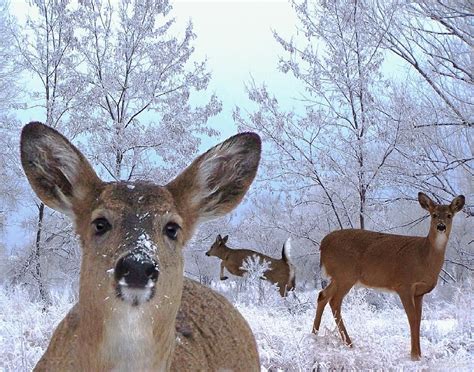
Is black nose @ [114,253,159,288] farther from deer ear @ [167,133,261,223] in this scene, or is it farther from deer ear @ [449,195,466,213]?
deer ear @ [449,195,466,213]

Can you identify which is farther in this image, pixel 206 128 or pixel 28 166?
pixel 206 128

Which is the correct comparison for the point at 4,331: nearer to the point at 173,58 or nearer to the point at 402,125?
the point at 402,125

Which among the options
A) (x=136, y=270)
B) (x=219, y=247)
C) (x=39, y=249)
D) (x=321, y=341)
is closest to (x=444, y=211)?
(x=321, y=341)

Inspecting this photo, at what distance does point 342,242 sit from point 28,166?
779cm

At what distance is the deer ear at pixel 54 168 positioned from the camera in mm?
2656

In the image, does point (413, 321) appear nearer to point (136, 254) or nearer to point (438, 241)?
point (438, 241)

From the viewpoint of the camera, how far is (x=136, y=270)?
86.4 inches

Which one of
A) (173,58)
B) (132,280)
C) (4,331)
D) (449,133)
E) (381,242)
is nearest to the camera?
(132,280)

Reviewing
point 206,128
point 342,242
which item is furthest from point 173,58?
point 342,242

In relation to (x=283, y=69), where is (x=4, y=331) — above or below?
below

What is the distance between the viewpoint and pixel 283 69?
18.8 meters

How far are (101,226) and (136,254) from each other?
29 centimetres

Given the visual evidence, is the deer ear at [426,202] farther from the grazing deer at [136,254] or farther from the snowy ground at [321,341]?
the grazing deer at [136,254]

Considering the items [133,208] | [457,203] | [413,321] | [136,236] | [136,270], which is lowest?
[413,321]
